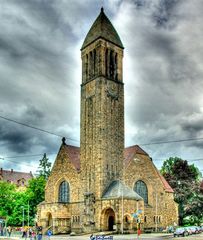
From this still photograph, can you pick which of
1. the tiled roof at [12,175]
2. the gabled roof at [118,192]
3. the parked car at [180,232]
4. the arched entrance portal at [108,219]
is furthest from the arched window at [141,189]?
the tiled roof at [12,175]

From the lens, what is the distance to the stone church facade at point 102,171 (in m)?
49.8

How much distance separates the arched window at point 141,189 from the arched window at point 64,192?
1046 centimetres

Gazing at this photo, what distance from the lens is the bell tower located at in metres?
52.4

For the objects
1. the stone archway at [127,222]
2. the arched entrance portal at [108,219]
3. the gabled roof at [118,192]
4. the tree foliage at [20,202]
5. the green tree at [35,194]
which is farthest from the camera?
the green tree at [35,194]

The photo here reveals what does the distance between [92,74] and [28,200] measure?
25.0 m

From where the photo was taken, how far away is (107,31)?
58875 millimetres

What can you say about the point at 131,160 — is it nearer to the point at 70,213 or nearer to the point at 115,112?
the point at 115,112

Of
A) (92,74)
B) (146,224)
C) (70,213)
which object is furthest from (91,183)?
(92,74)

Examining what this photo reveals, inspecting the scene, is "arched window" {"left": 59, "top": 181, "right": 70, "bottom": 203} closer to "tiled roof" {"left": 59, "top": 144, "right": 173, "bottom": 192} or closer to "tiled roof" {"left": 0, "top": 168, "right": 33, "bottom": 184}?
"tiled roof" {"left": 59, "top": 144, "right": 173, "bottom": 192}

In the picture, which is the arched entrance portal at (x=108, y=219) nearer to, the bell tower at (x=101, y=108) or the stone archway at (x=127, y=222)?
the bell tower at (x=101, y=108)

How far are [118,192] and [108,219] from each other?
14.1 feet

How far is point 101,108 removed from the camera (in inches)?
2114

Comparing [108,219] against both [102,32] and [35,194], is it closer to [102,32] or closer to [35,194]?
[35,194]

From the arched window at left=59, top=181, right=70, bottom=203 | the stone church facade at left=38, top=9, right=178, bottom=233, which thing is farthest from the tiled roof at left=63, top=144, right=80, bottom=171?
the arched window at left=59, top=181, right=70, bottom=203
